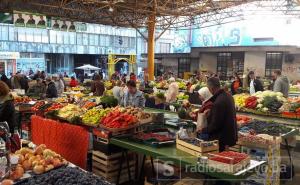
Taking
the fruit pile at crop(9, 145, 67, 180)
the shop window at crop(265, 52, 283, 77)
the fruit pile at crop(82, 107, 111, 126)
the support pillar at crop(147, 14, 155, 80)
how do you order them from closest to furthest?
the fruit pile at crop(9, 145, 67, 180)
the fruit pile at crop(82, 107, 111, 126)
the support pillar at crop(147, 14, 155, 80)
the shop window at crop(265, 52, 283, 77)

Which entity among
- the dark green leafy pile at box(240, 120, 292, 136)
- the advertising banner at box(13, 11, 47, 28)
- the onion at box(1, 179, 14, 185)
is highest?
the advertising banner at box(13, 11, 47, 28)

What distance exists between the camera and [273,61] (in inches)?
842

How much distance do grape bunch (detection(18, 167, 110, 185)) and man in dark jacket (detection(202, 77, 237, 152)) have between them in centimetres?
182

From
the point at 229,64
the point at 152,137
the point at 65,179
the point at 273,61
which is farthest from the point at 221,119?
the point at 229,64

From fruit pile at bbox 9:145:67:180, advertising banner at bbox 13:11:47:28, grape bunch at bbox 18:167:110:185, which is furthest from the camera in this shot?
advertising banner at bbox 13:11:47:28

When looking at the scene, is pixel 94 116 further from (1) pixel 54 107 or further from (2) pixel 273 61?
(2) pixel 273 61

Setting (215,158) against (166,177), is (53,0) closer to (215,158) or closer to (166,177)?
(166,177)

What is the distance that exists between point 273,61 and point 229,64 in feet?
11.6

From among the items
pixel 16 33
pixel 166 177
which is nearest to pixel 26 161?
pixel 166 177

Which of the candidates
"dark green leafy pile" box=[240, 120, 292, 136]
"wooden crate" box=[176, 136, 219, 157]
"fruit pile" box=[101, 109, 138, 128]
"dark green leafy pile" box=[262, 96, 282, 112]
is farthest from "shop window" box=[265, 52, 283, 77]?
"wooden crate" box=[176, 136, 219, 157]

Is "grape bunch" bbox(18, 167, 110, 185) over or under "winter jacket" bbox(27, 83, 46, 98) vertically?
under

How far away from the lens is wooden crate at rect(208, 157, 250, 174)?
3328 mm

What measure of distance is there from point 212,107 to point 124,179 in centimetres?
210

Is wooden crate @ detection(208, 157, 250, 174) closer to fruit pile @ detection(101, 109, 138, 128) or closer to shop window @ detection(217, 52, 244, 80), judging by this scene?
fruit pile @ detection(101, 109, 138, 128)
